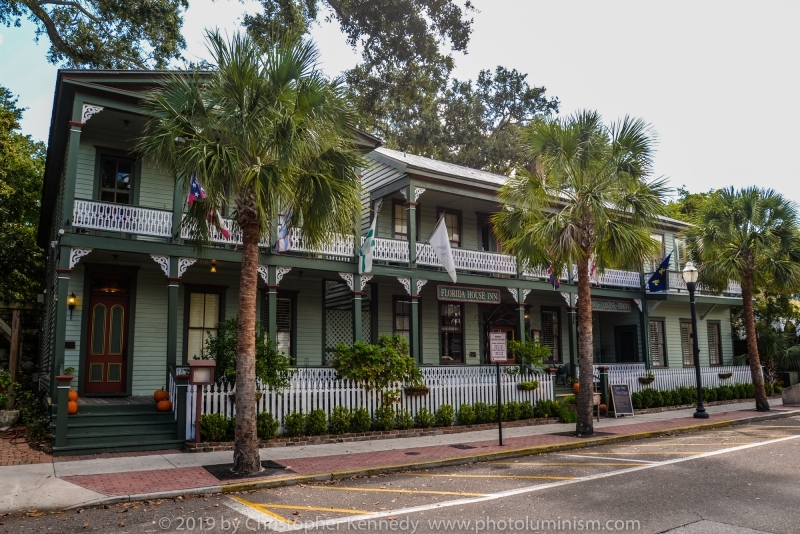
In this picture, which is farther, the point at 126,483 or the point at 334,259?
the point at 334,259

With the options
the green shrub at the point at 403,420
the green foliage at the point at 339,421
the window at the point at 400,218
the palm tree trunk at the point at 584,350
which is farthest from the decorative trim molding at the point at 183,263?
the palm tree trunk at the point at 584,350

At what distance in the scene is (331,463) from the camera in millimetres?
10695

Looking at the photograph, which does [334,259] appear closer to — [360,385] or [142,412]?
[360,385]

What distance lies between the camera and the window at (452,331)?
21.0 m

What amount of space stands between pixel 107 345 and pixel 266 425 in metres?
5.28

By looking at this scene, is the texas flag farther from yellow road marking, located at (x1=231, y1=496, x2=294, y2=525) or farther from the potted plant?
the potted plant

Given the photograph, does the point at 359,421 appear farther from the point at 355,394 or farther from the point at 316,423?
the point at 316,423

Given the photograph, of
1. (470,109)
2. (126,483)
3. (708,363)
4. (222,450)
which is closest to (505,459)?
(222,450)

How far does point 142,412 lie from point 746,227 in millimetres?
18707

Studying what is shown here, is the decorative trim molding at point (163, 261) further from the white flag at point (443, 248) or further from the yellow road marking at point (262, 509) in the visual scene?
the yellow road marking at point (262, 509)

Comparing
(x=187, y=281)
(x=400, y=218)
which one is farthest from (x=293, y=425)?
(x=400, y=218)

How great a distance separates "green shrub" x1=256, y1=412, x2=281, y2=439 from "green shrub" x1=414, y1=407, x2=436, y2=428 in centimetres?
372

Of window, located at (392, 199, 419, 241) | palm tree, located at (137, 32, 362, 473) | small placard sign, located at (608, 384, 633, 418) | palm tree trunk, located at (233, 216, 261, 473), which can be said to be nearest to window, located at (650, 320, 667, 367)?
small placard sign, located at (608, 384, 633, 418)

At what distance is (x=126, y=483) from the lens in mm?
8836
